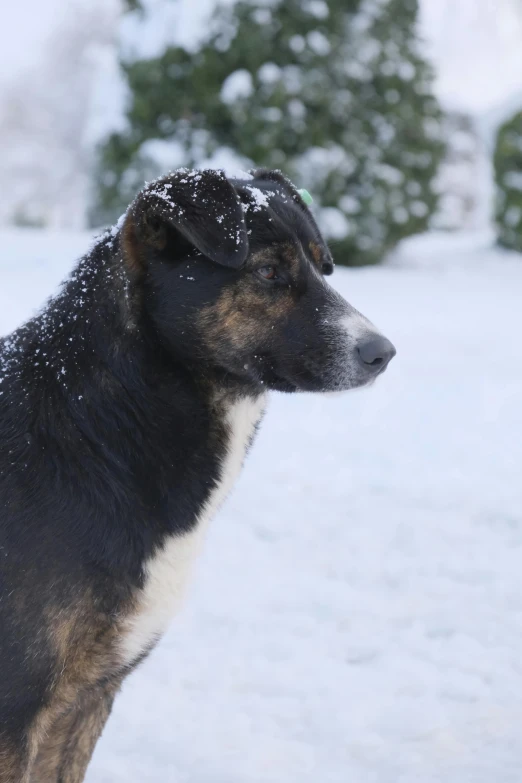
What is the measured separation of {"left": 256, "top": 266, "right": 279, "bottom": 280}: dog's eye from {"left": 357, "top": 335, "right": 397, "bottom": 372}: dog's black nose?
0.35 m

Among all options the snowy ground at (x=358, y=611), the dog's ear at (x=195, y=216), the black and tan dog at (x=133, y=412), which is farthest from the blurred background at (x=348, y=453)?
the dog's ear at (x=195, y=216)

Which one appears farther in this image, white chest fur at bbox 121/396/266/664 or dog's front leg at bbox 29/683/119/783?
dog's front leg at bbox 29/683/119/783

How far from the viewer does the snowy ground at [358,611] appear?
3.07 m

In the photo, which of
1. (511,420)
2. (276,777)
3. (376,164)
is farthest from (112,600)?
(376,164)

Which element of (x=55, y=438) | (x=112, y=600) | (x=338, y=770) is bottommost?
(x=338, y=770)

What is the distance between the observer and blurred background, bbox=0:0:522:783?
3203mm

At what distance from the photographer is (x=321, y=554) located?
15.0ft

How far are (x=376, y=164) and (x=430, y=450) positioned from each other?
21.3ft

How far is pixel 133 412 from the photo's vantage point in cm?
250

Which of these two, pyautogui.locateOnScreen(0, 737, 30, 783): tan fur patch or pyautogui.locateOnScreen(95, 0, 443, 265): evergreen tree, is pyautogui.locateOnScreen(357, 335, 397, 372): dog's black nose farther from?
pyautogui.locateOnScreen(95, 0, 443, 265): evergreen tree

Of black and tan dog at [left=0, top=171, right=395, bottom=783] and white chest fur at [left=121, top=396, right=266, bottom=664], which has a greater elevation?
black and tan dog at [left=0, top=171, right=395, bottom=783]

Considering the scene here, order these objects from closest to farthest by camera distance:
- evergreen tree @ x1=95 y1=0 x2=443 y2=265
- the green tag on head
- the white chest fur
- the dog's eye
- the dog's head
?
the white chest fur < the dog's head < the dog's eye < the green tag on head < evergreen tree @ x1=95 y1=0 x2=443 y2=265

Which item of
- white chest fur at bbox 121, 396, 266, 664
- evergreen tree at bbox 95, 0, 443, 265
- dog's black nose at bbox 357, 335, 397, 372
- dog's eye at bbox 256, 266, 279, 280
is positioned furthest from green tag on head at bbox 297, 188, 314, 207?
evergreen tree at bbox 95, 0, 443, 265

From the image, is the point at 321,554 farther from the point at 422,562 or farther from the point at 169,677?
the point at 169,677
